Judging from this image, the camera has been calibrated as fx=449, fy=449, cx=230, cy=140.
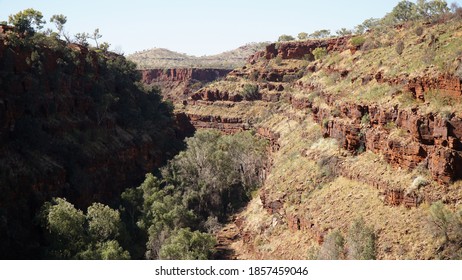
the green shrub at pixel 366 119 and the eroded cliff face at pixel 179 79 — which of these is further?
the eroded cliff face at pixel 179 79

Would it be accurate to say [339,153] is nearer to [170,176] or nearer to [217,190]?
[217,190]

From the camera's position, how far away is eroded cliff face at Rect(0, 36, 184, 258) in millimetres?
42594

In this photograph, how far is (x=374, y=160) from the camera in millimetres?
36156

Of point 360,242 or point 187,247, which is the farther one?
point 187,247

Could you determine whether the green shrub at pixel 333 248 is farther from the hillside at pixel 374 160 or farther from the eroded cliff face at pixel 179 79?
the eroded cliff face at pixel 179 79

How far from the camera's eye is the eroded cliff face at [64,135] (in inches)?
1677

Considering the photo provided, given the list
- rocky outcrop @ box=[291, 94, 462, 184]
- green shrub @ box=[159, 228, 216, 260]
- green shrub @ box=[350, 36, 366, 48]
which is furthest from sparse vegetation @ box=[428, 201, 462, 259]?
green shrub @ box=[350, 36, 366, 48]

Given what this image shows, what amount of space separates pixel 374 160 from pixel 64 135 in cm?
3878

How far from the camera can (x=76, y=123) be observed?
6066 centimetres

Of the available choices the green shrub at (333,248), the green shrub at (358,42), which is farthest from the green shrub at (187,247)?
the green shrub at (358,42)

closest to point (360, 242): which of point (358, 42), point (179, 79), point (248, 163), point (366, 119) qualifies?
point (366, 119)

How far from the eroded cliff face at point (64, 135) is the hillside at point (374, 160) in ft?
61.6

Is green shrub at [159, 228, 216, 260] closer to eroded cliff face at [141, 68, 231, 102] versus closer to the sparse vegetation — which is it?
the sparse vegetation

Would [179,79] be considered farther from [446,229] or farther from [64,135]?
[446,229]
